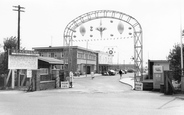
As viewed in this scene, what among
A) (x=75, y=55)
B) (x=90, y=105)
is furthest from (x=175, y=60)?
(x=75, y=55)

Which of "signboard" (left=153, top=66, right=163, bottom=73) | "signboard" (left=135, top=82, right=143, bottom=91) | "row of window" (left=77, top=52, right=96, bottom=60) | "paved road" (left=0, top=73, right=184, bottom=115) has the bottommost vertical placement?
"paved road" (left=0, top=73, right=184, bottom=115)

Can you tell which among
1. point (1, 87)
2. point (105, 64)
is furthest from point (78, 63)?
point (1, 87)

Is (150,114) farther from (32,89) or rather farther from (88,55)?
(88,55)

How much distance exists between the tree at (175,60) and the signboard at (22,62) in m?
12.8

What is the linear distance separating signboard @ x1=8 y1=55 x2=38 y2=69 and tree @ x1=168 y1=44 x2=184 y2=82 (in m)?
12.8

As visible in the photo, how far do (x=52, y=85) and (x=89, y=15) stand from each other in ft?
26.2

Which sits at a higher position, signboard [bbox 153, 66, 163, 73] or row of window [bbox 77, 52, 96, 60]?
row of window [bbox 77, 52, 96, 60]

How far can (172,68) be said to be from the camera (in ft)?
63.1

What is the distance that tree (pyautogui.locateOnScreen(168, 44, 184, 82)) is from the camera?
18.7 metres

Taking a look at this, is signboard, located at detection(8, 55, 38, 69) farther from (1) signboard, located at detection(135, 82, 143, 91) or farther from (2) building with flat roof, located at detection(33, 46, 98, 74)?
(2) building with flat roof, located at detection(33, 46, 98, 74)

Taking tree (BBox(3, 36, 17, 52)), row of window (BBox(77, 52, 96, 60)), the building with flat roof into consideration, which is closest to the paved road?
tree (BBox(3, 36, 17, 52))

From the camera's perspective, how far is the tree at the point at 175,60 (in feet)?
61.3

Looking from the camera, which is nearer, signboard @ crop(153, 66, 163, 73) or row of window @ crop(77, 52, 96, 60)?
signboard @ crop(153, 66, 163, 73)

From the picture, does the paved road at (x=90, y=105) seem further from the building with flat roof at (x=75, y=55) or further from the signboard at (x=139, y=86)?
the building with flat roof at (x=75, y=55)
